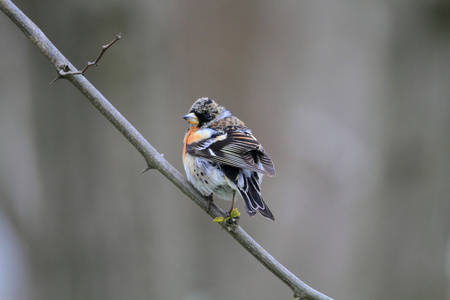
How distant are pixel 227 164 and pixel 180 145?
79.1 inches

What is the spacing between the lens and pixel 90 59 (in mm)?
4785

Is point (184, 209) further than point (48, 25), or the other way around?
point (184, 209)

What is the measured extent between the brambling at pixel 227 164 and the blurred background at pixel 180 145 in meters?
1.52

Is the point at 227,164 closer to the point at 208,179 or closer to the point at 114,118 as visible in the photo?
the point at 208,179

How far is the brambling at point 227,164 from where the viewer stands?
9.52 ft

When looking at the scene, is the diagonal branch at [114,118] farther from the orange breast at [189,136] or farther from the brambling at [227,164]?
the orange breast at [189,136]

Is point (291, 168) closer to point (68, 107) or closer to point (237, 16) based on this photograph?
point (237, 16)

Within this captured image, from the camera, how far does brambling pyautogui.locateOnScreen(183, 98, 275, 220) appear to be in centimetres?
290

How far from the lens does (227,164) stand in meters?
3.07

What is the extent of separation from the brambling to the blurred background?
5.00 ft

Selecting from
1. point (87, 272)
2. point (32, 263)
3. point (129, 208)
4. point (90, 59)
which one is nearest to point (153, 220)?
point (129, 208)

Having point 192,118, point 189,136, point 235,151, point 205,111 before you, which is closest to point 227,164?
point 235,151

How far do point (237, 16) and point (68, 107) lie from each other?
1992 mm

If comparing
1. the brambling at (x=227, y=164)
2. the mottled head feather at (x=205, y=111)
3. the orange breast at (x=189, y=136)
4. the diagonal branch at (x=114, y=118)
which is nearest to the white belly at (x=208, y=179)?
the brambling at (x=227, y=164)
